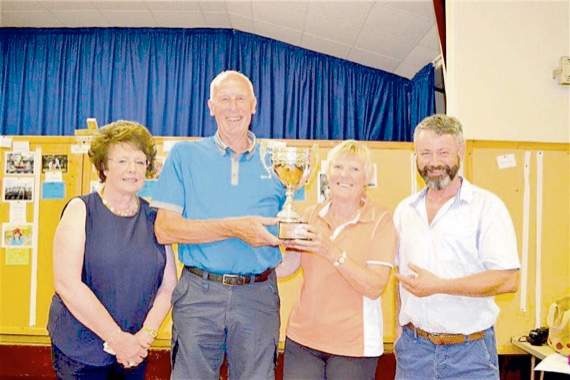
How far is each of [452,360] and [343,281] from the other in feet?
1.46

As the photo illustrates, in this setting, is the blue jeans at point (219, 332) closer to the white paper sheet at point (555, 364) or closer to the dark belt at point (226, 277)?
the dark belt at point (226, 277)

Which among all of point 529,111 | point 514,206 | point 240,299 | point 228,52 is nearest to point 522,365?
point 514,206

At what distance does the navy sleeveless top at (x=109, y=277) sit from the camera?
1658mm

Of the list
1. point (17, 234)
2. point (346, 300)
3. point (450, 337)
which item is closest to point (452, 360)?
point (450, 337)

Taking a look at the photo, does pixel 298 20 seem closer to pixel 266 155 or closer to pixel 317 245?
pixel 266 155

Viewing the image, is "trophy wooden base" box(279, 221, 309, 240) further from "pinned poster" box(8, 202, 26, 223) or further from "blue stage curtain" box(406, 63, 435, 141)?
"blue stage curtain" box(406, 63, 435, 141)

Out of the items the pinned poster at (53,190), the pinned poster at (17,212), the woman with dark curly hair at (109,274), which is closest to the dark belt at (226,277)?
the woman with dark curly hair at (109,274)

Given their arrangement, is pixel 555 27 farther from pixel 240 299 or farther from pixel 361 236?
pixel 240 299

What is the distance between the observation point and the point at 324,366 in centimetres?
167

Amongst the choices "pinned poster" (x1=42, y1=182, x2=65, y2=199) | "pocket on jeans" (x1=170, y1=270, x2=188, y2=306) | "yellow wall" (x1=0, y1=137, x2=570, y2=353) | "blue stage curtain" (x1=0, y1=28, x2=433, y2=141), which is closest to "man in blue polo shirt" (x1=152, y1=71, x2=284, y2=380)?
"pocket on jeans" (x1=170, y1=270, x2=188, y2=306)

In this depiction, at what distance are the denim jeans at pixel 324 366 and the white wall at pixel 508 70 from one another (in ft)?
6.11

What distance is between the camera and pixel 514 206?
3080 mm

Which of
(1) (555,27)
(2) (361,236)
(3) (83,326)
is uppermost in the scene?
(1) (555,27)

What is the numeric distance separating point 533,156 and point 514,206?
0.32 m
